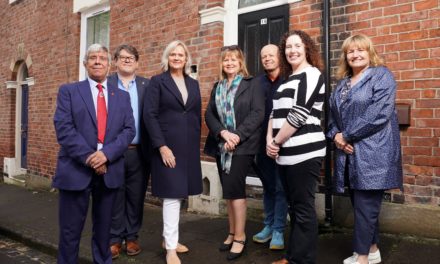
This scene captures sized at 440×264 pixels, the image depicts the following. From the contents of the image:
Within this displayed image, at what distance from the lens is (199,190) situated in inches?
140

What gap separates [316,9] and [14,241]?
4.52m

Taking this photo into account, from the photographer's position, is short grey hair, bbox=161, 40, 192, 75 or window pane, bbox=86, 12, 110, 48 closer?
short grey hair, bbox=161, 40, 192, 75

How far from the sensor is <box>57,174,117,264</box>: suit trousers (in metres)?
3.06

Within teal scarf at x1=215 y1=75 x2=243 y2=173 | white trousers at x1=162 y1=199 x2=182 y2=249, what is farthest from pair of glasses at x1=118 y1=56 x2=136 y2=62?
white trousers at x1=162 y1=199 x2=182 y2=249

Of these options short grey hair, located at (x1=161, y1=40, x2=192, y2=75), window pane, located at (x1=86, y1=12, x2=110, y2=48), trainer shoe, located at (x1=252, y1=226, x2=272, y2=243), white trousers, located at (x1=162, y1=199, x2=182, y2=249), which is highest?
window pane, located at (x1=86, y1=12, x2=110, y2=48)

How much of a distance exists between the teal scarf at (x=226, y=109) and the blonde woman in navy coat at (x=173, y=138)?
0.22 meters

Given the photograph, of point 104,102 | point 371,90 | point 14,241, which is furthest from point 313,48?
point 14,241

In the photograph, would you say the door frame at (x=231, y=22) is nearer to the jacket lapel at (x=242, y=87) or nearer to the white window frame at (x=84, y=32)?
the jacket lapel at (x=242, y=87)

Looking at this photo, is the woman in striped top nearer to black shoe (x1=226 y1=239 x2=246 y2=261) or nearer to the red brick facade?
black shoe (x1=226 y1=239 x2=246 y2=261)

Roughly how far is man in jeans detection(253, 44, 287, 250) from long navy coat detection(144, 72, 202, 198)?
0.65 m

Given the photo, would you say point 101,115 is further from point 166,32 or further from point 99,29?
point 99,29

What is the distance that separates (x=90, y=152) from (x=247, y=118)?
1.31 metres

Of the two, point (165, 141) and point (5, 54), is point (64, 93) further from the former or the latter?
point (5, 54)

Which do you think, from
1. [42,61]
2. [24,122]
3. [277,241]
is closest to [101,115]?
[277,241]
